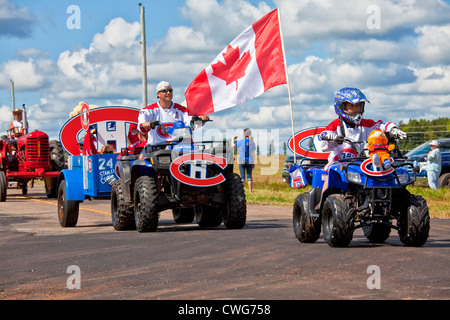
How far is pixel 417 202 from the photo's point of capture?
9984 millimetres

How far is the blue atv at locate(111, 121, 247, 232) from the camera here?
13008 millimetres

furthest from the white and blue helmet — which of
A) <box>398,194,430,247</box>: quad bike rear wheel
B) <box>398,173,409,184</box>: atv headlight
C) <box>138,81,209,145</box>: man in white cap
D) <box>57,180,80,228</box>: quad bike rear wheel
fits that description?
<box>57,180,80,228</box>: quad bike rear wheel

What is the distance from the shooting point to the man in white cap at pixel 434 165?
2473cm

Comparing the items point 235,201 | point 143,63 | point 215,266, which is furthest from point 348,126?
point 143,63

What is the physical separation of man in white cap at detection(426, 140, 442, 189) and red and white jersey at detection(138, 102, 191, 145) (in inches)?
492

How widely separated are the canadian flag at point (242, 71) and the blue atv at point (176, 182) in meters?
2.42

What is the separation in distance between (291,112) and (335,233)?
3901 millimetres

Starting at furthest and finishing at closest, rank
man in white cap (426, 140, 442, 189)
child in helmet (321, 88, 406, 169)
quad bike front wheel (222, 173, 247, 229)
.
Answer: man in white cap (426, 140, 442, 189) → quad bike front wheel (222, 173, 247, 229) → child in helmet (321, 88, 406, 169)

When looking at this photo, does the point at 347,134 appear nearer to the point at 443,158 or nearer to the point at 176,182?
the point at 176,182

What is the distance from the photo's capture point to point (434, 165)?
2489 centimetres

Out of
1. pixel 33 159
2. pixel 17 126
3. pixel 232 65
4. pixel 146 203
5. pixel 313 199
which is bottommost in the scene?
pixel 146 203

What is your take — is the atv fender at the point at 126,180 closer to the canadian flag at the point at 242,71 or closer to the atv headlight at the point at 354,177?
the canadian flag at the point at 242,71

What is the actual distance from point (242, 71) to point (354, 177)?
6870 mm
